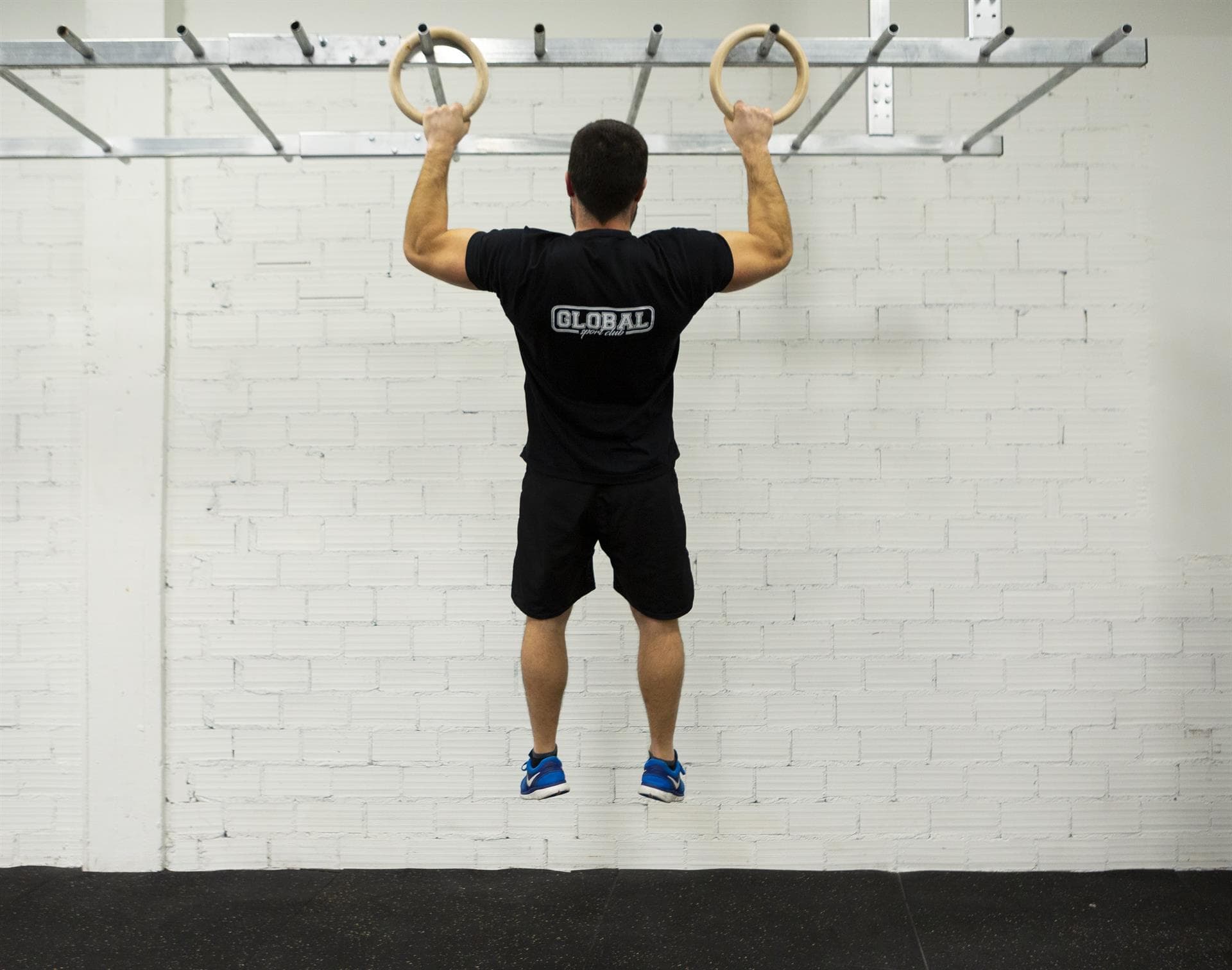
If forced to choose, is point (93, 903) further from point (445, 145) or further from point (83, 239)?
point (445, 145)

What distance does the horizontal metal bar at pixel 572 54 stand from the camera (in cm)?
202

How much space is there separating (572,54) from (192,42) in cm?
78

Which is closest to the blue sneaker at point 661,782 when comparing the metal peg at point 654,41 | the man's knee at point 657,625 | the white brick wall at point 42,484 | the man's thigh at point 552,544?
the man's knee at point 657,625

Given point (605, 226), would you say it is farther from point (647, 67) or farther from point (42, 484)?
point (42, 484)

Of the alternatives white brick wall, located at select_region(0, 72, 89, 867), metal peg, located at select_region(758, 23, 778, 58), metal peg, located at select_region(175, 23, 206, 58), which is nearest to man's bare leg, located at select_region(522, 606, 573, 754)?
metal peg, located at select_region(758, 23, 778, 58)

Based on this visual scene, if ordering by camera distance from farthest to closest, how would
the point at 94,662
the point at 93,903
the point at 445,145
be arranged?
the point at 94,662 < the point at 93,903 < the point at 445,145

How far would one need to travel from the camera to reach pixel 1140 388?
3.35 metres

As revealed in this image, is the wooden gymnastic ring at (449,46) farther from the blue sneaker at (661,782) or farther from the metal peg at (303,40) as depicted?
the blue sneaker at (661,782)

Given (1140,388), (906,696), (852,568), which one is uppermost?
(1140,388)

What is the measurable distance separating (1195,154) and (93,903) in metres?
4.54

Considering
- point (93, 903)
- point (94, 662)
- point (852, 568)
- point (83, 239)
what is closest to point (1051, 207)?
point (852, 568)

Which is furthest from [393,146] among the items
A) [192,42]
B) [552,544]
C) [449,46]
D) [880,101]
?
[880,101]

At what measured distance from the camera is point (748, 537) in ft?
11.0

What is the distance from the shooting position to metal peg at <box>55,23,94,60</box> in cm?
188
